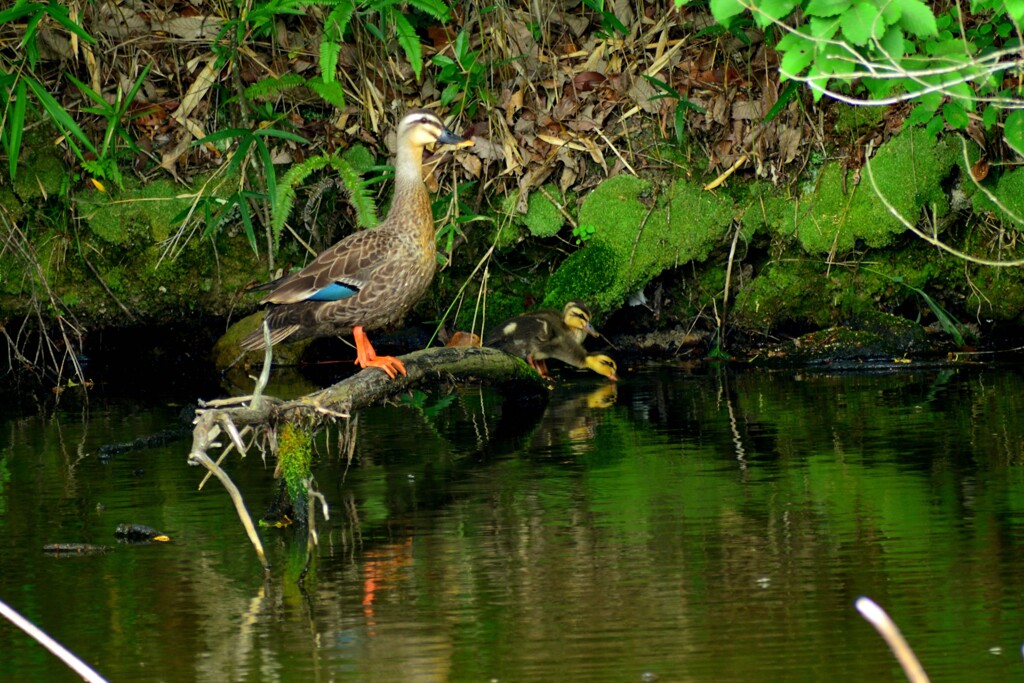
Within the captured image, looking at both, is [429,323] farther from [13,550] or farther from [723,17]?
[723,17]

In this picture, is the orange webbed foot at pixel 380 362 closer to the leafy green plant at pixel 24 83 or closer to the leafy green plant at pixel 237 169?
the leafy green plant at pixel 237 169

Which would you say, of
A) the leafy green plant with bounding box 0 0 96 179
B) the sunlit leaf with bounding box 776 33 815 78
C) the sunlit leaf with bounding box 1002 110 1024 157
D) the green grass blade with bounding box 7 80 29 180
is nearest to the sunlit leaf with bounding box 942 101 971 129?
the sunlit leaf with bounding box 1002 110 1024 157

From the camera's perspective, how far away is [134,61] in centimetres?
1075

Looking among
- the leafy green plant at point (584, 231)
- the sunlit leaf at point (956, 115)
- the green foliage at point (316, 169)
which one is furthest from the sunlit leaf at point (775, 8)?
the leafy green plant at point (584, 231)

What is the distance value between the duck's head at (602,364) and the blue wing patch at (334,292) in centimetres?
254

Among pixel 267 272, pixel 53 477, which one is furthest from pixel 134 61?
pixel 53 477

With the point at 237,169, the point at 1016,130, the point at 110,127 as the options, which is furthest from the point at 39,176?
the point at 1016,130

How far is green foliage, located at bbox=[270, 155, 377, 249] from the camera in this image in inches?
389

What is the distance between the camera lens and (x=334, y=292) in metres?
7.71

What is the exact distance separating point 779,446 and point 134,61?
6070 mm

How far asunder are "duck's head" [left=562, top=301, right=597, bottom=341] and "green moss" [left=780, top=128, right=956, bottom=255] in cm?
153

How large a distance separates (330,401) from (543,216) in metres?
4.31

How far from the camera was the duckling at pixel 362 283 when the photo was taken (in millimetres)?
7723

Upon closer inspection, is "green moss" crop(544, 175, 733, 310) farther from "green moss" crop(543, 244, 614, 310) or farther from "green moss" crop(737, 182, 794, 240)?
"green moss" crop(737, 182, 794, 240)
